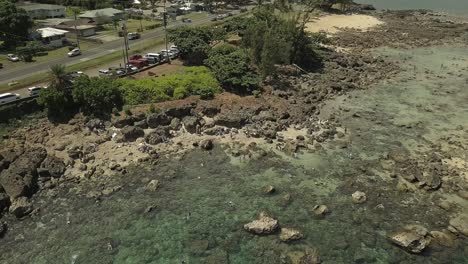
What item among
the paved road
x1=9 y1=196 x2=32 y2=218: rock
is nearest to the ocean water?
the paved road

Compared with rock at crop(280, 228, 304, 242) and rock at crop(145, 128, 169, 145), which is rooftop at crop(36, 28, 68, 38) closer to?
rock at crop(145, 128, 169, 145)

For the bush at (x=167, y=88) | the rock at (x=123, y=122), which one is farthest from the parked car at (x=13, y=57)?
the rock at (x=123, y=122)

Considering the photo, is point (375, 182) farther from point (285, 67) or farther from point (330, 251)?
point (285, 67)

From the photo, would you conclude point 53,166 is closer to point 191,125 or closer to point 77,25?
point 191,125

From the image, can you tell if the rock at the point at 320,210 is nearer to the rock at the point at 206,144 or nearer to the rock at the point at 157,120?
the rock at the point at 206,144

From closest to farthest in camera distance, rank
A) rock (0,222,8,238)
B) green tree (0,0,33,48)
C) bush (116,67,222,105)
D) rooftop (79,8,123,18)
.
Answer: rock (0,222,8,238) < bush (116,67,222,105) < green tree (0,0,33,48) < rooftop (79,8,123,18)

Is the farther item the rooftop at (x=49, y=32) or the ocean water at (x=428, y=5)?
the ocean water at (x=428, y=5)
